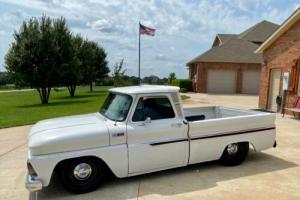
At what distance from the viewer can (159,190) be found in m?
4.91

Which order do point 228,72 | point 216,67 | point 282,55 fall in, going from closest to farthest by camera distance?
1. point 282,55
2. point 216,67
3. point 228,72

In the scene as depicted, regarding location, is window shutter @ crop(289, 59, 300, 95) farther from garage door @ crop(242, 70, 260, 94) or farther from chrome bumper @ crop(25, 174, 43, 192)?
garage door @ crop(242, 70, 260, 94)

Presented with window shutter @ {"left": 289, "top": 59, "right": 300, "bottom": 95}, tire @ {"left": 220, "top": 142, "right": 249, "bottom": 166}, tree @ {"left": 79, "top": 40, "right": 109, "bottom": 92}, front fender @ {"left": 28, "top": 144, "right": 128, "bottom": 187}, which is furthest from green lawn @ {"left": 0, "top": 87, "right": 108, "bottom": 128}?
tree @ {"left": 79, "top": 40, "right": 109, "bottom": 92}

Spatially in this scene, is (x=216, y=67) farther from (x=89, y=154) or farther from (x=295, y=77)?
(x=89, y=154)

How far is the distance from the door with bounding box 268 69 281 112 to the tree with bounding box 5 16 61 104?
621 inches

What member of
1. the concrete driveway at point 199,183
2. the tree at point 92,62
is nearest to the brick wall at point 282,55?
the concrete driveway at point 199,183

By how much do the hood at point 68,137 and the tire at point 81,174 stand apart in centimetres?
28

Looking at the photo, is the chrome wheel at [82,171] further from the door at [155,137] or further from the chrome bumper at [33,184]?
the door at [155,137]

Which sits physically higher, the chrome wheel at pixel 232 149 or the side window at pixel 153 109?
the side window at pixel 153 109

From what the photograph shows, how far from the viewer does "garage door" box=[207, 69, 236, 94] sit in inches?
1221

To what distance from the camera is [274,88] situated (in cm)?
1590

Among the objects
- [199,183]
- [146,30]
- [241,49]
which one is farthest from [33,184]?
[241,49]

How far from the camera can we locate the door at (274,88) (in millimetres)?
15555

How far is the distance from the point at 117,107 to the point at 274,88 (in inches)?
505
